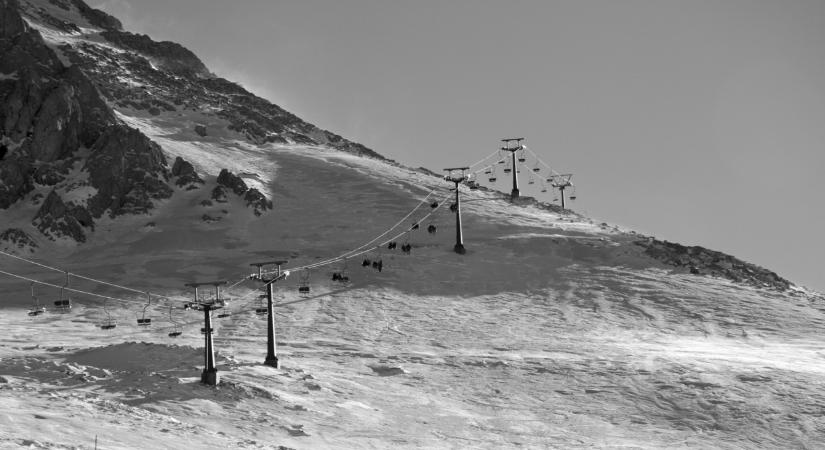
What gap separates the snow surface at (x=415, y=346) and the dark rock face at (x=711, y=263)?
73.0 inches

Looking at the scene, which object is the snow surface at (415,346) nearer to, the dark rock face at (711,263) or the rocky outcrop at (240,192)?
the rocky outcrop at (240,192)

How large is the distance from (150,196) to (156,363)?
50366 millimetres

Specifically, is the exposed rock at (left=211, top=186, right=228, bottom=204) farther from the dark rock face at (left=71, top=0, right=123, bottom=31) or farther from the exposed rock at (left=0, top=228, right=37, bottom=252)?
the dark rock face at (left=71, top=0, right=123, bottom=31)

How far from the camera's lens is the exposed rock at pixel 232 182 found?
8426 centimetres

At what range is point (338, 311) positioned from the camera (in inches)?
1994

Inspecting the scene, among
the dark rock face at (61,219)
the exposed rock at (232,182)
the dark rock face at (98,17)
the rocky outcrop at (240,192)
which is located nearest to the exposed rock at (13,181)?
the dark rock face at (61,219)

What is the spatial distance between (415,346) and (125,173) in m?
49.4

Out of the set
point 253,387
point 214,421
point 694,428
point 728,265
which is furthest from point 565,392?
point 728,265

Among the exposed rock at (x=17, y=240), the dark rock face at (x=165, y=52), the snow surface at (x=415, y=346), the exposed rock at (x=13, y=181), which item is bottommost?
the snow surface at (x=415, y=346)

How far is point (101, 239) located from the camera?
73250 millimetres

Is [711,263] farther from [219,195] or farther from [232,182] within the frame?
[232,182]

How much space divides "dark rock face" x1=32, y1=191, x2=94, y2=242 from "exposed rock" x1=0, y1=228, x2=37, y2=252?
1795 mm

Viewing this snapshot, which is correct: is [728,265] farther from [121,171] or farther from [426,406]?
[121,171]

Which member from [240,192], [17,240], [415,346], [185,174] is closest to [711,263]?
[415,346]
